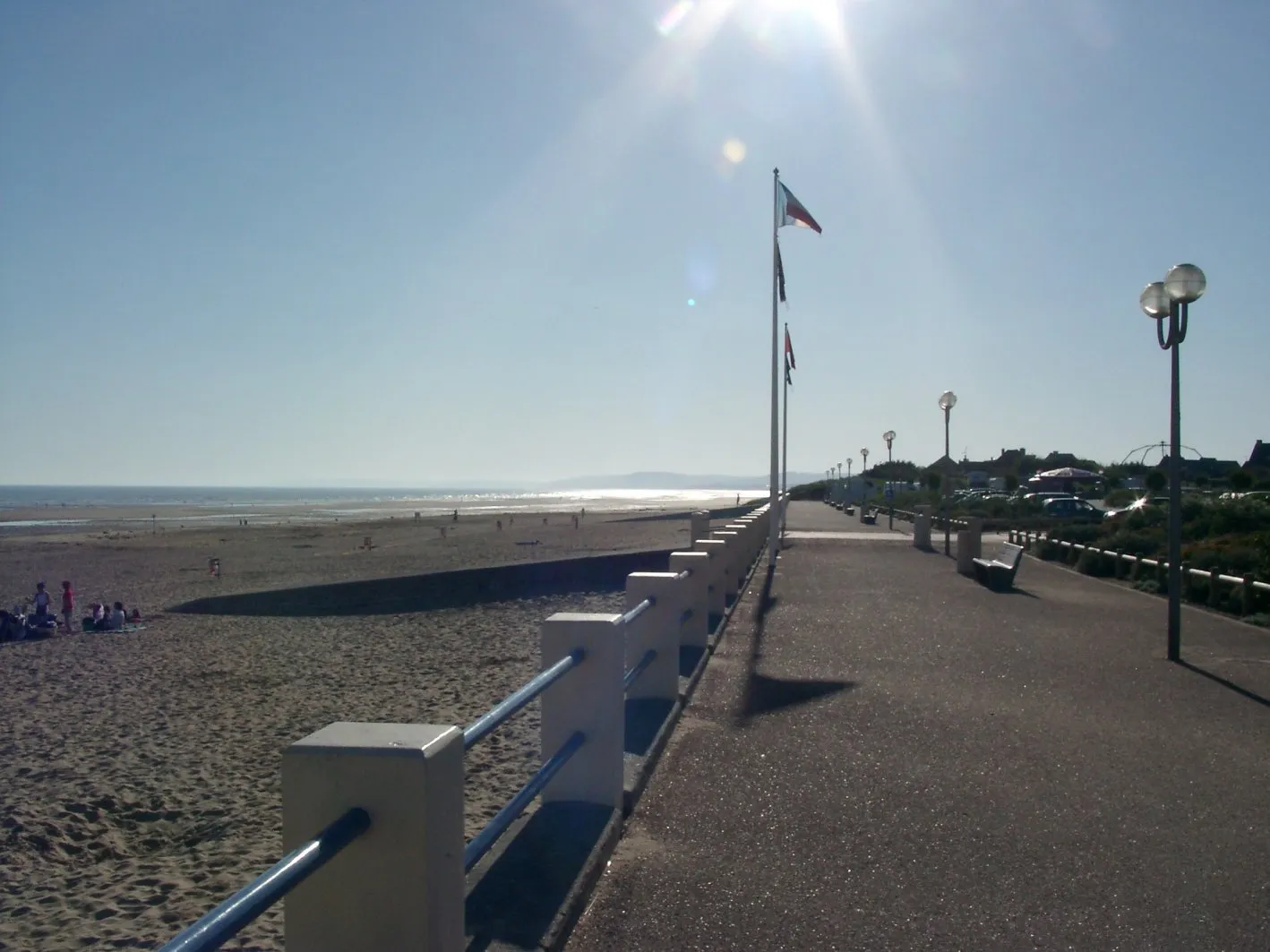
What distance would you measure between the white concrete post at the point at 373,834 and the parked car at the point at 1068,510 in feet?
135

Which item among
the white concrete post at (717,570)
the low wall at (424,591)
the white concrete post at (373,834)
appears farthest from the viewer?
the low wall at (424,591)

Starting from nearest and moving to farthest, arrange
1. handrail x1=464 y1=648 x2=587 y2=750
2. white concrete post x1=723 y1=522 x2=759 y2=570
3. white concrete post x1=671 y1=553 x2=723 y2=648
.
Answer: handrail x1=464 y1=648 x2=587 y2=750 → white concrete post x1=671 y1=553 x2=723 y2=648 → white concrete post x1=723 y1=522 x2=759 y2=570

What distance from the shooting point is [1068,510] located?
4172cm

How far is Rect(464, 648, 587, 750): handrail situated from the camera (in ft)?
10.5

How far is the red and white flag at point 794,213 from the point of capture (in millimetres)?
19938

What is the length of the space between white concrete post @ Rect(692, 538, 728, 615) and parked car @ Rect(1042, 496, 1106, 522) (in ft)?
104

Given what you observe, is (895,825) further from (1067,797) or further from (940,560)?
(940,560)

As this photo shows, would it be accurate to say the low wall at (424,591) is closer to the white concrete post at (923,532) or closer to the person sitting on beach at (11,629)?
the person sitting on beach at (11,629)

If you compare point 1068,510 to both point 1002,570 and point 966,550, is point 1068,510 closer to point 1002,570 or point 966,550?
point 966,550

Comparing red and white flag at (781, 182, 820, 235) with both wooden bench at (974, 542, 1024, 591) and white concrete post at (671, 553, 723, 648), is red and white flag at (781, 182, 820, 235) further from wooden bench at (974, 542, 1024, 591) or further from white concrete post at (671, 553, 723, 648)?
white concrete post at (671, 553, 723, 648)

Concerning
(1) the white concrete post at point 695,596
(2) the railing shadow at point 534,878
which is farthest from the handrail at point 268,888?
(1) the white concrete post at point 695,596

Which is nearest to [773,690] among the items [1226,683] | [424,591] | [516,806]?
[1226,683]

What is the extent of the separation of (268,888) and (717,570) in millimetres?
9984

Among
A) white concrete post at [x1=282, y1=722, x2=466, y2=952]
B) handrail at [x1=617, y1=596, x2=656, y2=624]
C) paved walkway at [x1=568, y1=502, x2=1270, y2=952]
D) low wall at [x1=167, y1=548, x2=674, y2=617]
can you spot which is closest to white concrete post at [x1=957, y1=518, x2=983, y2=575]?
low wall at [x1=167, y1=548, x2=674, y2=617]
